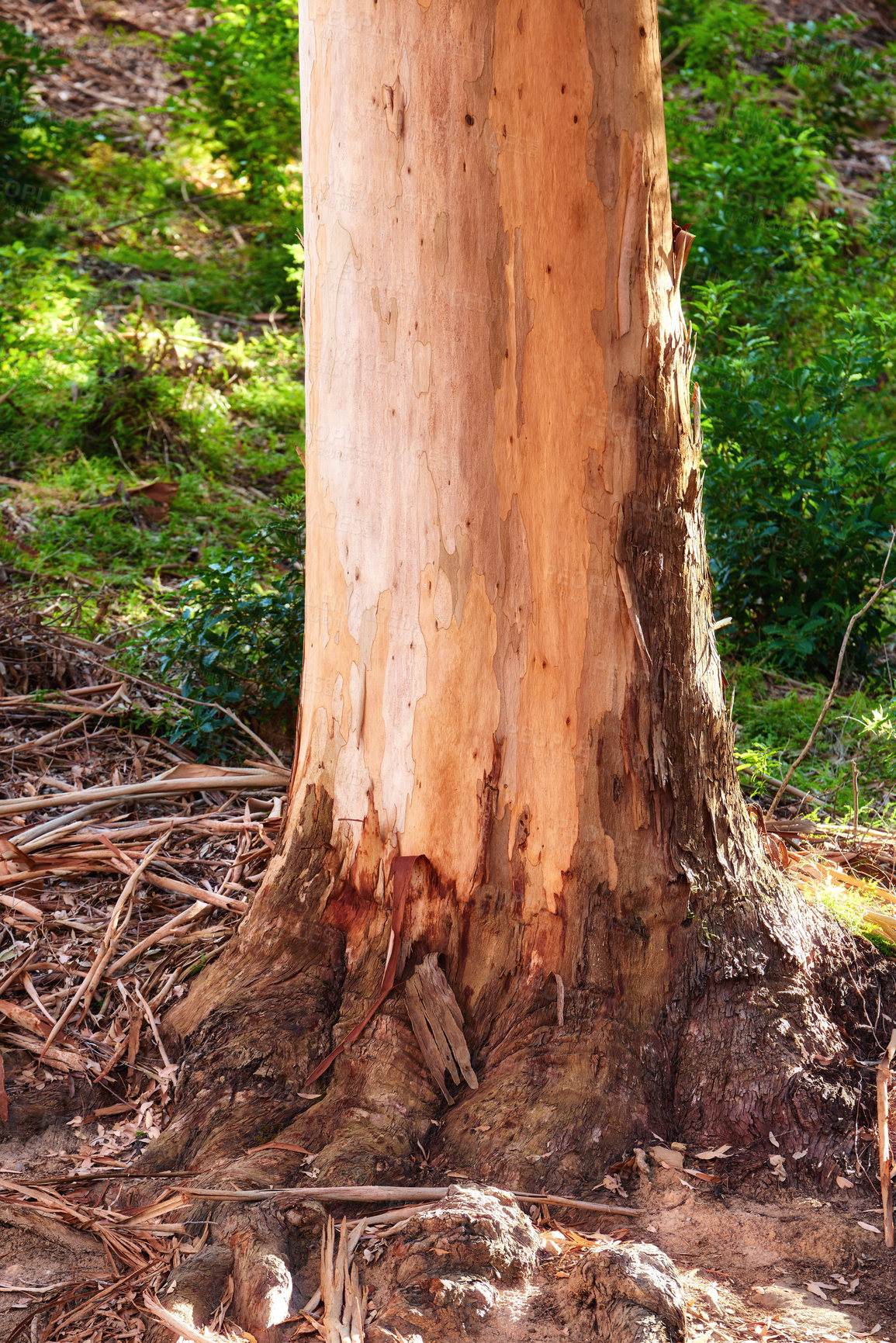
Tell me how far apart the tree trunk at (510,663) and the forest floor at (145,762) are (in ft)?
0.63

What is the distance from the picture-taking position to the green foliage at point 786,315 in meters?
4.66

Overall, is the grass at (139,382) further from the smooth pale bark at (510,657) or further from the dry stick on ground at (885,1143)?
the dry stick on ground at (885,1143)

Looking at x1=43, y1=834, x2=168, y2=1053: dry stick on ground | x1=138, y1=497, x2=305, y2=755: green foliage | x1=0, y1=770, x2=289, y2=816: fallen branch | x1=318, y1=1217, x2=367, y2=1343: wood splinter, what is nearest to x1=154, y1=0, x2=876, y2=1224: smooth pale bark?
x1=318, y1=1217, x2=367, y2=1343: wood splinter

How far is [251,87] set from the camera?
758 cm

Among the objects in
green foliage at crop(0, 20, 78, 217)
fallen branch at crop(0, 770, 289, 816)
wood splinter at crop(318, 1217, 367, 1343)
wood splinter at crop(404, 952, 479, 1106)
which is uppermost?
green foliage at crop(0, 20, 78, 217)

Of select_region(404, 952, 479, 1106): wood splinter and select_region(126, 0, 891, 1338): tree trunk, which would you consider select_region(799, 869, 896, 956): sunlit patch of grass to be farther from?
select_region(404, 952, 479, 1106): wood splinter

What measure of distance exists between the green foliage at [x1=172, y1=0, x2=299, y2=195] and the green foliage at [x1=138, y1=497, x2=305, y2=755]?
4744mm

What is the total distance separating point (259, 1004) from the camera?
7.62ft

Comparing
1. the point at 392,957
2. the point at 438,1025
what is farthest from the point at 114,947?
the point at 438,1025

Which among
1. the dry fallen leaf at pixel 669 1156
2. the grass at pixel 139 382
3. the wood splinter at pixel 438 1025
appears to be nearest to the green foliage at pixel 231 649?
the grass at pixel 139 382

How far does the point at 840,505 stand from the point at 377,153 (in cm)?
317

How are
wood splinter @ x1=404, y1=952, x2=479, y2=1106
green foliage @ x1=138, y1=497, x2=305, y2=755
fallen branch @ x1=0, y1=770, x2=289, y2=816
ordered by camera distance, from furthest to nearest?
green foliage @ x1=138, y1=497, x2=305, y2=755, fallen branch @ x1=0, y1=770, x2=289, y2=816, wood splinter @ x1=404, y1=952, x2=479, y2=1106

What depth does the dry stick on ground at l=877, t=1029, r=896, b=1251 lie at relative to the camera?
6.32ft

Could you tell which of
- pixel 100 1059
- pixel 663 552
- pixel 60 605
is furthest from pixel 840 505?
pixel 100 1059
